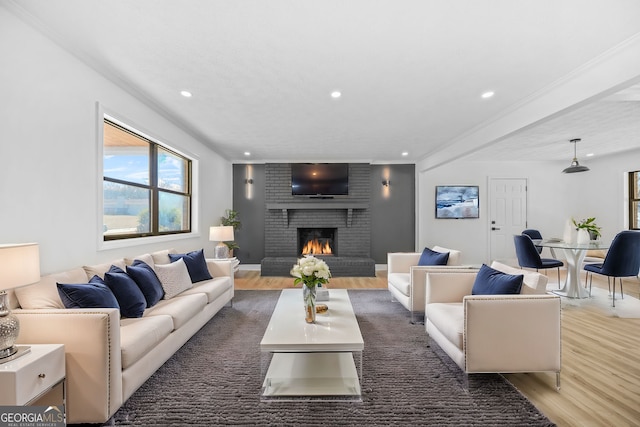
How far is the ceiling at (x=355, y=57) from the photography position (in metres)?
1.89

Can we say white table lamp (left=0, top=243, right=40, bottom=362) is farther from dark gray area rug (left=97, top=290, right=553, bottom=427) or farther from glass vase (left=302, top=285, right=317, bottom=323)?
glass vase (left=302, top=285, right=317, bottom=323)

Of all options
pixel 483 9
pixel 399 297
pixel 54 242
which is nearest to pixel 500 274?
pixel 399 297

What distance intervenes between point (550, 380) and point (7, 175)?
13.3ft

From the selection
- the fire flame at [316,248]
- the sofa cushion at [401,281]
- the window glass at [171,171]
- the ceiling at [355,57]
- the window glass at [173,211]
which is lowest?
the sofa cushion at [401,281]

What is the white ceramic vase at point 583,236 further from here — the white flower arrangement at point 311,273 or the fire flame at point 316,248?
the fire flame at point 316,248

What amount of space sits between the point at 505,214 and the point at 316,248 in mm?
4541

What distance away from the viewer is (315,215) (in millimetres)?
6723

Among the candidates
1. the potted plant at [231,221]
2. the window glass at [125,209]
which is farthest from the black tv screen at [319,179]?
the window glass at [125,209]

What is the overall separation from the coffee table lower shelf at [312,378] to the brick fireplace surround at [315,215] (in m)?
4.08

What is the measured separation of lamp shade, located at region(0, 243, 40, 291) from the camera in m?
1.48

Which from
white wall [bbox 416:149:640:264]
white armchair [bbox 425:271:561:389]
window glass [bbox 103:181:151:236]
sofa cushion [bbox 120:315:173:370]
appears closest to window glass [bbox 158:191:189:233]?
window glass [bbox 103:181:151:236]

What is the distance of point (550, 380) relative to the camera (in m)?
2.23

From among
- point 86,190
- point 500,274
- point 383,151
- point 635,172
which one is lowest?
point 500,274

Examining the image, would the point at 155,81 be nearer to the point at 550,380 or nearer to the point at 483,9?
the point at 483,9
